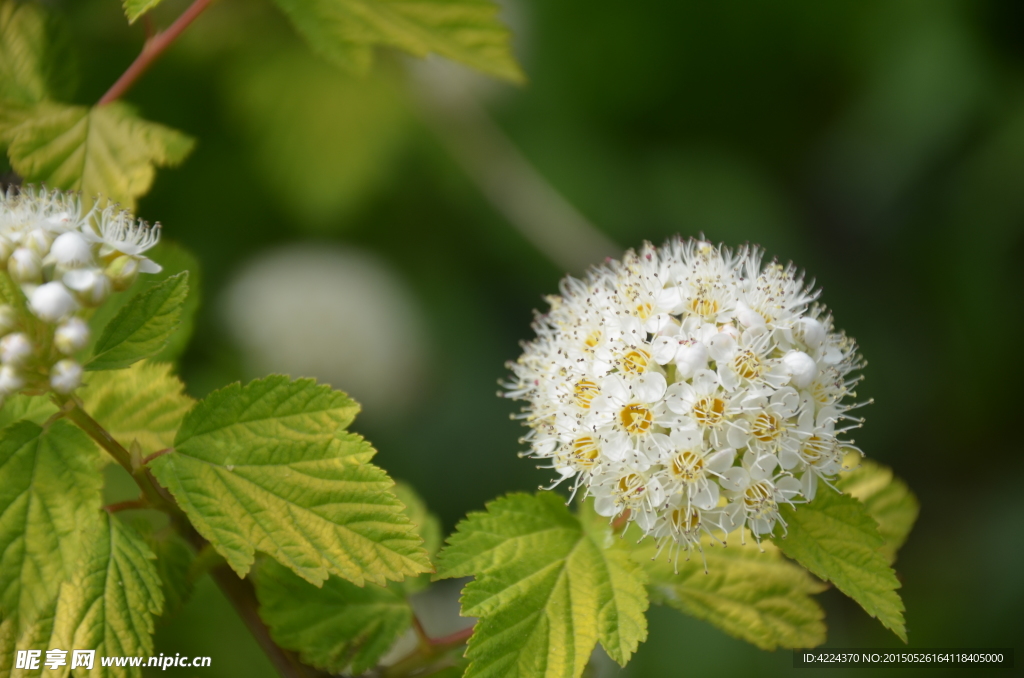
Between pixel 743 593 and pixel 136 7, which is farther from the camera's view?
pixel 743 593

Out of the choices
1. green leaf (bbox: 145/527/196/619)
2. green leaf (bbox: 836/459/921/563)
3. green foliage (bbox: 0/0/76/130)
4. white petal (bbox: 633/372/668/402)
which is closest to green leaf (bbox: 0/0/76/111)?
green foliage (bbox: 0/0/76/130)

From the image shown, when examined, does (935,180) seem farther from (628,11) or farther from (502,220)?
(502,220)

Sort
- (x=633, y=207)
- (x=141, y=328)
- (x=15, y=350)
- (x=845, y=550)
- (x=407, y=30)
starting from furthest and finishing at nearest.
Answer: (x=633, y=207), (x=407, y=30), (x=845, y=550), (x=141, y=328), (x=15, y=350)

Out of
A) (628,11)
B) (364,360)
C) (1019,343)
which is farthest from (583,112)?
(1019,343)

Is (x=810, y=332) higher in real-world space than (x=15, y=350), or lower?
higher

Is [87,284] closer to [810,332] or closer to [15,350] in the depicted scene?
[15,350]

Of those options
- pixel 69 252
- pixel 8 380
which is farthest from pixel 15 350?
pixel 69 252
